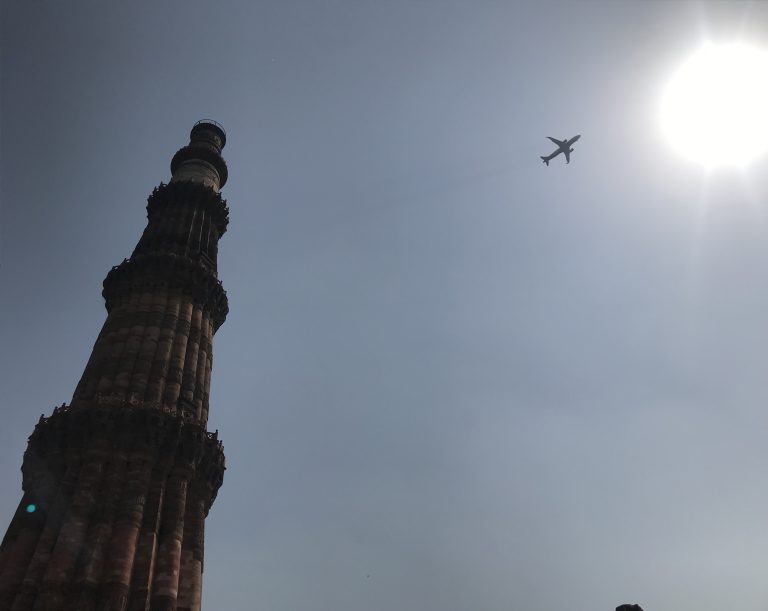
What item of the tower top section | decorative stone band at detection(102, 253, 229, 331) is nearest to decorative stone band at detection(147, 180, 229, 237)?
the tower top section

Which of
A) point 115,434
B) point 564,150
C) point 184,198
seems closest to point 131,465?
point 115,434

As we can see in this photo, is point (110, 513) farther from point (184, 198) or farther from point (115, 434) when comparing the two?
point (184, 198)

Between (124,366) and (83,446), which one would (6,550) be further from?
(124,366)

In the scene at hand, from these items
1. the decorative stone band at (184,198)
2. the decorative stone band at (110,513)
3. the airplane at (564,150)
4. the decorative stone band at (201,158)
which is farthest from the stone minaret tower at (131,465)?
the airplane at (564,150)

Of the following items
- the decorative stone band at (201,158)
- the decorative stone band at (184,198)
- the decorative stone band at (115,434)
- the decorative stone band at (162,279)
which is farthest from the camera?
the decorative stone band at (201,158)

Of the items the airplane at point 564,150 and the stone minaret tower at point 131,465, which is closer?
Answer: the stone minaret tower at point 131,465

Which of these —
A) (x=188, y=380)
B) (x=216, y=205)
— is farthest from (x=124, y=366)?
(x=216, y=205)

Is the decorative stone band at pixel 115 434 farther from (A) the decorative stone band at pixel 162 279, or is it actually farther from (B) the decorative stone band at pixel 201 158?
(B) the decorative stone band at pixel 201 158
